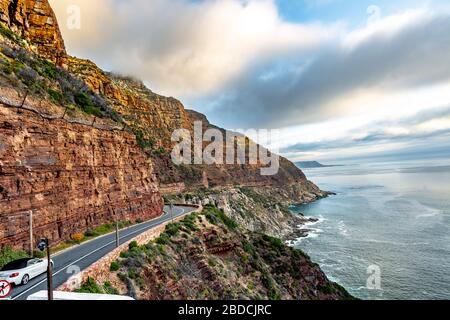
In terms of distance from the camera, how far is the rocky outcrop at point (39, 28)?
3428 centimetres

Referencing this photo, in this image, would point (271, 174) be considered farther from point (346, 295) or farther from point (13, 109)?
point (13, 109)

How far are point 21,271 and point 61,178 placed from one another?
10.5 m

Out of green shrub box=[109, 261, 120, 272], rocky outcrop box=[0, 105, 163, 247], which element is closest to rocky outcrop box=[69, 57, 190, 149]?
rocky outcrop box=[0, 105, 163, 247]

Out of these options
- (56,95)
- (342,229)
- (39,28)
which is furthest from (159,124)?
(56,95)

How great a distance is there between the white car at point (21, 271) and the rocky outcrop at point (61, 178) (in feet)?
10.8

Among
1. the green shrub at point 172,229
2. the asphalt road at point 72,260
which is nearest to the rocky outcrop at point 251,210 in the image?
the green shrub at point 172,229

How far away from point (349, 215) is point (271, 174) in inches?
2365

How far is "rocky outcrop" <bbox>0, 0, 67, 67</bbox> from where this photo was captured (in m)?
34.3

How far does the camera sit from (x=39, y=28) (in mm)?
39344

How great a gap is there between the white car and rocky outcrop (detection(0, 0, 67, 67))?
2962 centimetres

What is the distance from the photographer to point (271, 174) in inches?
5999

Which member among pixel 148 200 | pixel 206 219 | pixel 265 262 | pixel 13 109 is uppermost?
pixel 13 109

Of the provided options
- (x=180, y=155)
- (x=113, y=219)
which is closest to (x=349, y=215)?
(x=180, y=155)

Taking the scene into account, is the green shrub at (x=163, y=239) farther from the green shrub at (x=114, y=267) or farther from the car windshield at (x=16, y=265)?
the car windshield at (x=16, y=265)
